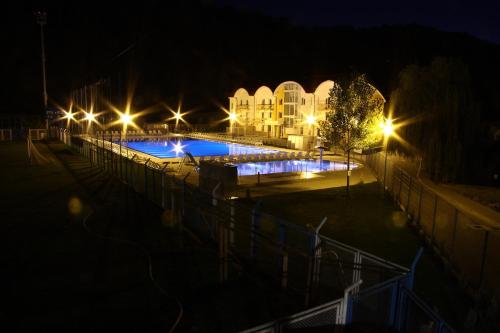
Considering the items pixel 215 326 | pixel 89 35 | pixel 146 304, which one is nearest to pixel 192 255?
pixel 146 304

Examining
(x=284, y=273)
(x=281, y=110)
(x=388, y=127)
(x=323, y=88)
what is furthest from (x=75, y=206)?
(x=281, y=110)

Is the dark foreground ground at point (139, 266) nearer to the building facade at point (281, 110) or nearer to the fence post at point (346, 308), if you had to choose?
the fence post at point (346, 308)

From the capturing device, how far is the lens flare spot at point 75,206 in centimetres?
1499

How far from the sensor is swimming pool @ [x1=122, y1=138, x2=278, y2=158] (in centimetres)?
4253

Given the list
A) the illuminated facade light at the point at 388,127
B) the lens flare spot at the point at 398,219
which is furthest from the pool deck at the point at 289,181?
the lens flare spot at the point at 398,219

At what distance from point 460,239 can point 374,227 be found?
108 inches

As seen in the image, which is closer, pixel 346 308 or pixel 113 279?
pixel 346 308

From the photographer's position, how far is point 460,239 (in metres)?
→ 12.1

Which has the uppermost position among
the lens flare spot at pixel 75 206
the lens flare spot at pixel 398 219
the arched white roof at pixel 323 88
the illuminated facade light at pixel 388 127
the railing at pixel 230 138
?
the arched white roof at pixel 323 88

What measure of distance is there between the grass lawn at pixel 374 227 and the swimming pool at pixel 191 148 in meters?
22.8

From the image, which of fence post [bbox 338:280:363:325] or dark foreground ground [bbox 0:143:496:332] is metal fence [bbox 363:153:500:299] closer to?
dark foreground ground [bbox 0:143:496:332]

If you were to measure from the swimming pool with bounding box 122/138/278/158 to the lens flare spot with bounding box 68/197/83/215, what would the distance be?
2376 cm


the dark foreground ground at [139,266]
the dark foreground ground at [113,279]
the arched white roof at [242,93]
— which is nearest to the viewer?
the dark foreground ground at [113,279]

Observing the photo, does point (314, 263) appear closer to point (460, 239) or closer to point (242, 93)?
point (460, 239)
